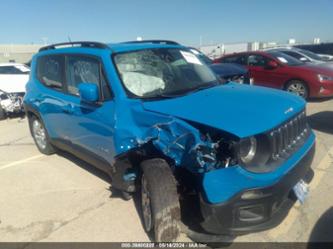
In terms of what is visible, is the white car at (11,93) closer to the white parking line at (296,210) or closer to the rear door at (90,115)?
the rear door at (90,115)

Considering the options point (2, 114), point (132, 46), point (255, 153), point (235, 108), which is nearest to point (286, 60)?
point (132, 46)

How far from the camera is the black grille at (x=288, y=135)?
3.17m

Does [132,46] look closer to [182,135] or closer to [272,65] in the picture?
[182,135]

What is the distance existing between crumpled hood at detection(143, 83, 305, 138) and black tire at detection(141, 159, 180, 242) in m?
0.57

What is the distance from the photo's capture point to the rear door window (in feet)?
17.3

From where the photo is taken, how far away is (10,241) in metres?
3.75

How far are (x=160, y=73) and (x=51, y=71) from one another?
2.22 meters

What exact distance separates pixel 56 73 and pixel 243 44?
38015 mm

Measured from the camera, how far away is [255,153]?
121 inches

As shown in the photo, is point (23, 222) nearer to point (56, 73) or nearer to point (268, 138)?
point (56, 73)

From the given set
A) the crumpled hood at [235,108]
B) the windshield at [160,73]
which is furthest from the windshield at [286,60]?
the crumpled hood at [235,108]

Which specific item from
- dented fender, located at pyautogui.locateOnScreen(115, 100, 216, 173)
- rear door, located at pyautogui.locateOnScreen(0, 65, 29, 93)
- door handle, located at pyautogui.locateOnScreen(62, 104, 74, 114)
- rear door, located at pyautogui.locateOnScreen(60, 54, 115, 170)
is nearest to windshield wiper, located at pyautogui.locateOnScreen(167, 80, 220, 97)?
dented fender, located at pyautogui.locateOnScreen(115, 100, 216, 173)

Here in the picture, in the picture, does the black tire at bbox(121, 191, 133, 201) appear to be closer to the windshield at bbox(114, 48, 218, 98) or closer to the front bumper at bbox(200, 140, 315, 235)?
the windshield at bbox(114, 48, 218, 98)

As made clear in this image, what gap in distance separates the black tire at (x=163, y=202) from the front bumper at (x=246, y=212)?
298 millimetres
